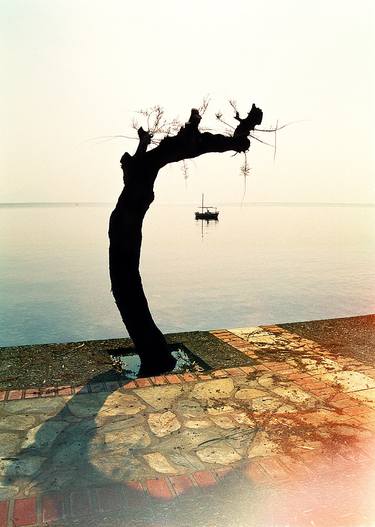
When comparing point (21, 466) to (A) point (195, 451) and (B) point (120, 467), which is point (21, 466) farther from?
(A) point (195, 451)

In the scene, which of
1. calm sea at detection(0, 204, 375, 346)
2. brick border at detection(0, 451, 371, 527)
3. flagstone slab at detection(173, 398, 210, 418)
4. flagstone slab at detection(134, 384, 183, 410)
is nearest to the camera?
brick border at detection(0, 451, 371, 527)

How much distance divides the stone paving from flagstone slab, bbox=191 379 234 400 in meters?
0.02

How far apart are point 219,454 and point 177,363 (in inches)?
128

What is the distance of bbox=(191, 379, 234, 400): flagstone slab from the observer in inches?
200

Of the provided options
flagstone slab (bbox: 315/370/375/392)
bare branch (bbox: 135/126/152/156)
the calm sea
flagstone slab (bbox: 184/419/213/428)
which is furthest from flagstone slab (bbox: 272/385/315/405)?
the calm sea

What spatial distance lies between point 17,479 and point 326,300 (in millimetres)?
23305

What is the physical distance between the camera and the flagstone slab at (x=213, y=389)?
5.09 metres

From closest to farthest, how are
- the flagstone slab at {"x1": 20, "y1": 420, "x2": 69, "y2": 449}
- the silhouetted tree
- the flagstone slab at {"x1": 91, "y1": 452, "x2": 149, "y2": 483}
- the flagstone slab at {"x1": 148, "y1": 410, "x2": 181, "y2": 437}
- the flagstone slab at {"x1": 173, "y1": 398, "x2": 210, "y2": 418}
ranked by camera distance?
the flagstone slab at {"x1": 91, "y1": 452, "x2": 149, "y2": 483} → the flagstone slab at {"x1": 20, "y1": 420, "x2": 69, "y2": 449} → the flagstone slab at {"x1": 148, "y1": 410, "x2": 181, "y2": 437} → the flagstone slab at {"x1": 173, "y1": 398, "x2": 210, "y2": 418} → the silhouetted tree

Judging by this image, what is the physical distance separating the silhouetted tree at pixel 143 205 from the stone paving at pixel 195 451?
138cm

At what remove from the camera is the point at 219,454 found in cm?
385

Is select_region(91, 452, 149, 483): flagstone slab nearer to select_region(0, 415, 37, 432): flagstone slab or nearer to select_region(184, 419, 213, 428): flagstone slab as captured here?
select_region(184, 419, 213, 428): flagstone slab

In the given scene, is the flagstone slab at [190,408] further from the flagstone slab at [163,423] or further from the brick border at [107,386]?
the brick border at [107,386]

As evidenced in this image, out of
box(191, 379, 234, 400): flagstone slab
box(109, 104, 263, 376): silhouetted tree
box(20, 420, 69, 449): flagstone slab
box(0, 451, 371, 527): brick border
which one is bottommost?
box(191, 379, 234, 400): flagstone slab

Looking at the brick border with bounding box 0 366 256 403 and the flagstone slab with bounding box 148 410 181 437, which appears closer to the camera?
the flagstone slab with bounding box 148 410 181 437
